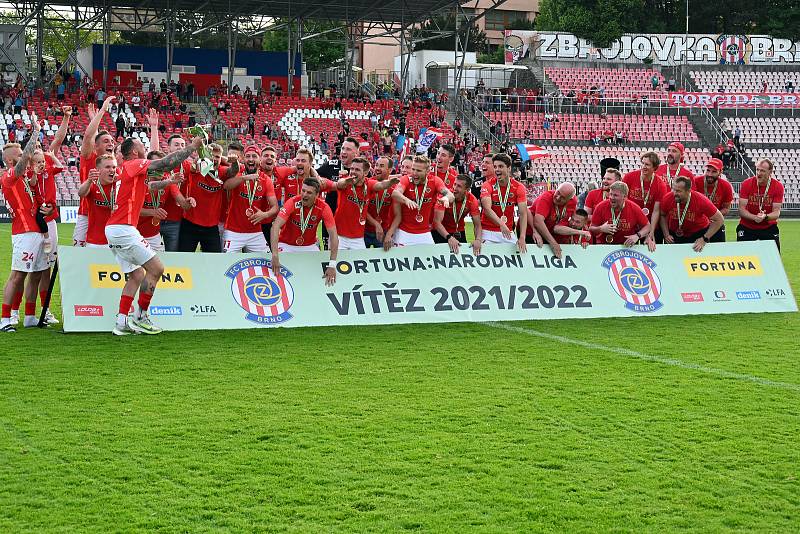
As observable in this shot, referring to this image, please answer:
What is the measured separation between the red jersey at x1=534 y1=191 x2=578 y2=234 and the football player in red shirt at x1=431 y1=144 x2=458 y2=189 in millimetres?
1231

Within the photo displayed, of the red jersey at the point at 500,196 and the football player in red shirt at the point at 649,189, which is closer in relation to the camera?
the red jersey at the point at 500,196

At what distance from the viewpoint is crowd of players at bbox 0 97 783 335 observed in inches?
397

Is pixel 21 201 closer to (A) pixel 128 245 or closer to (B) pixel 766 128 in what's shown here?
(A) pixel 128 245

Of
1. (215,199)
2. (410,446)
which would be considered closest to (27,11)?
(215,199)

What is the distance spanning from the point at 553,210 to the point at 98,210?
543cm

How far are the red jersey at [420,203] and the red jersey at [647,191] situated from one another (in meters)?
2.85

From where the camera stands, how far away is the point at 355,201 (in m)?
11.4

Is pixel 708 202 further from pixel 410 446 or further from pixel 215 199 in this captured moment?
pixel 410 446

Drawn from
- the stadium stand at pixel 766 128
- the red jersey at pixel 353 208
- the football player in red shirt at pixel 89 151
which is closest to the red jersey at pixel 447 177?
the red jersey at pixel 353 208

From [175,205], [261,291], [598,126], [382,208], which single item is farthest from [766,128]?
[261,291]

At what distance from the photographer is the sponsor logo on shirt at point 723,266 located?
1212 centimetres

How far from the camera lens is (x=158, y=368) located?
8.59 meters

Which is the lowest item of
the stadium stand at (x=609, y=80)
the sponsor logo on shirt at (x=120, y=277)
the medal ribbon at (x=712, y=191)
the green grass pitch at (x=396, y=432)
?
the green grass pitch at (x=396, y=432)

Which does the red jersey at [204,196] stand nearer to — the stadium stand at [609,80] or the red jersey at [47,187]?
the red jersey at [47,187]
